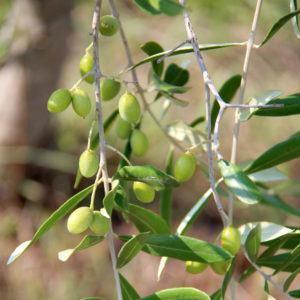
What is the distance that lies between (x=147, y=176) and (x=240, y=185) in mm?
131

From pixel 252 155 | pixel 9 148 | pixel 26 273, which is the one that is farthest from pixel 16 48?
pixel 252 155

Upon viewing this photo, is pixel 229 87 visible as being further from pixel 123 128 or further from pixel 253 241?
pixel 253 241

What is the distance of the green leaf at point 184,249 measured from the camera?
0.60 meters

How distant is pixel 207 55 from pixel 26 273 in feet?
6.83

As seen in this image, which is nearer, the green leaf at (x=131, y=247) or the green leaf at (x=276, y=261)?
the green leaf at (x=131, y=247)

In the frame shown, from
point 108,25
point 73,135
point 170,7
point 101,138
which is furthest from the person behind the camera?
point 73,135

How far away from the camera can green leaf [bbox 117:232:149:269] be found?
57 centimetres

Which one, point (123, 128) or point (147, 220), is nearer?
point (147, 220)

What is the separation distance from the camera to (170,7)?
0.53m

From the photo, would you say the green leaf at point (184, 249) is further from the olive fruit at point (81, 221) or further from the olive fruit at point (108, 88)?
the olive fruit at point (108, 88)

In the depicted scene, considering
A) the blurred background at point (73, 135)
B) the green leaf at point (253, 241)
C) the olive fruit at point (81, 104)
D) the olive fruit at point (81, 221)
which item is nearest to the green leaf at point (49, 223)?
the olive fruit at point (81, 221)

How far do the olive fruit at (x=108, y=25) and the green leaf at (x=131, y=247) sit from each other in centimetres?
37

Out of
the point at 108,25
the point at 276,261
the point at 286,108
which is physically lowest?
the point at 276,261

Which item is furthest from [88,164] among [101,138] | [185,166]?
[185,166]
